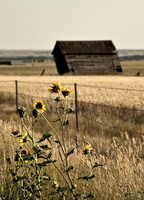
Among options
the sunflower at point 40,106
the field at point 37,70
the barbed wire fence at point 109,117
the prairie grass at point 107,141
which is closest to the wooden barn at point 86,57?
the field at point 37,70

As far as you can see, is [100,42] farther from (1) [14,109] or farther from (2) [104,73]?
(1) [14,109]

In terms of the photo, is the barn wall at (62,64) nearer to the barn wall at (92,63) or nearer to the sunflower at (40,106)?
the barn wall at (92,63)

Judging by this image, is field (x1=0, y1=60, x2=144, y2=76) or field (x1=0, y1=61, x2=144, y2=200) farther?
field (x1=0, y1=60, x2=144, y2=76)

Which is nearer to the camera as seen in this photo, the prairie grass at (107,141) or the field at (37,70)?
the prairie grass at (107,141)

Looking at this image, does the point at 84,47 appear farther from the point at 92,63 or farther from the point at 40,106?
the point at 40,106

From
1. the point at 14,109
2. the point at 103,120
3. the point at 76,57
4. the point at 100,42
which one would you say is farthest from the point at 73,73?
the point at 103,120

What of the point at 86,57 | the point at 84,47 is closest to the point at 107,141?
the point at 86,57

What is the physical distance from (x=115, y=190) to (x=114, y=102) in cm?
920

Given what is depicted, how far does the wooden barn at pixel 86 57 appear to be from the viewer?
40438mm

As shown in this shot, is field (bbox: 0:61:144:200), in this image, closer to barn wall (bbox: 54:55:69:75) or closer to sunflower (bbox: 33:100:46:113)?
sunflower (bbox: 33:100:46:113)

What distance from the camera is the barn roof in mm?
40456

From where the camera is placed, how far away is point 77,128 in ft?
31.7

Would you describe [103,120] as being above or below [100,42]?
below

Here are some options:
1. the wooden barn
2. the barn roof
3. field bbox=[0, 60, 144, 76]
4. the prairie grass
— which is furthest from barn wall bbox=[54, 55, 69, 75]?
the prairie grass
